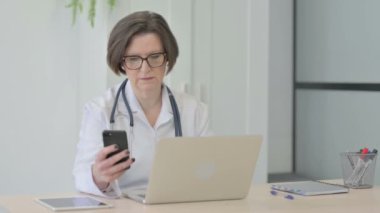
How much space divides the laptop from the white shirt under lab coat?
0.34 metres

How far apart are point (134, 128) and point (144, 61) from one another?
28 cm

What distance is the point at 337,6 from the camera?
451 cm

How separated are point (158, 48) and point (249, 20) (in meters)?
1.35

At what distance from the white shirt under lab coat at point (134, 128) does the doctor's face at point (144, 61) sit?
4.1 inches

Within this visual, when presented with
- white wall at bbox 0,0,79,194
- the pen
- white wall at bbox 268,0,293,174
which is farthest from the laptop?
white wall at bbox 268,0,293,174

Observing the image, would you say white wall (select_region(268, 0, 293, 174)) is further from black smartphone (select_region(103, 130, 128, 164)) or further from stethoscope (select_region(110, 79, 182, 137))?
black smartphone (select_region(103, 130, 128, 164))

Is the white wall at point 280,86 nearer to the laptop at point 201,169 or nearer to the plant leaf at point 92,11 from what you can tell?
the plant leaf at point 92,11

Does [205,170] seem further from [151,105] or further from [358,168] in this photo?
[358,168]

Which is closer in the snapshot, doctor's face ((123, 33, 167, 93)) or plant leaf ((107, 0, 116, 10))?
doctor's face ((123, 33, 167, 93))

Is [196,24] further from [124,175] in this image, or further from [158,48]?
[124,175]

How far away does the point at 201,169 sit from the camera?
2332 millimetres

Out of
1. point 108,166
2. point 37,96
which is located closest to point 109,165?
point 108,166

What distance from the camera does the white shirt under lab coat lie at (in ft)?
8.96

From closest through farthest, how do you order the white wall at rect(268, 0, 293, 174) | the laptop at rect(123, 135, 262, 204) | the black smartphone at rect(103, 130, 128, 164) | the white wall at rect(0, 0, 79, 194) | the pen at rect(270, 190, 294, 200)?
the laptop at rect(123, 135, 262, 204)
the black smartphone at rect(103, 130, 128, 164)
the pen at rect(270, 190, 294, 200)
the white wall at rect(0, 0, 79, 194)
the white wall at rect(268, 0, 293, 174)
